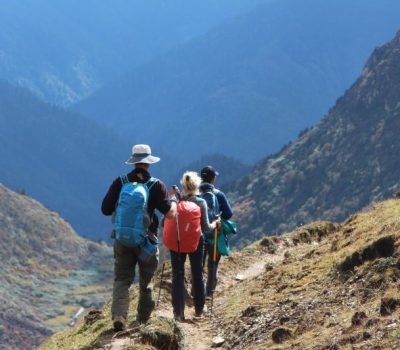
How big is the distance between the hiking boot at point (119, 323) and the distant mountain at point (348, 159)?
159 m

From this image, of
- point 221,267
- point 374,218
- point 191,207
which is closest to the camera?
point 191,207

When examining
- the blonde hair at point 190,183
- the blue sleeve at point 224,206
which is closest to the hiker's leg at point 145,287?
the blonde hair at point 190,183

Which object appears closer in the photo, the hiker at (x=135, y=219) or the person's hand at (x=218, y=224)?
the hiker at (x=135, y=219)

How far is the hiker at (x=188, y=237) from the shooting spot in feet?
43.7

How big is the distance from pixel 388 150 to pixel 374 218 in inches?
6546

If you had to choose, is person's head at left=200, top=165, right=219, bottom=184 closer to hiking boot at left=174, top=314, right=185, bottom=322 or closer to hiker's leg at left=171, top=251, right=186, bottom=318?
hiker's leg at left=171, top=251, right=186, bottom=318

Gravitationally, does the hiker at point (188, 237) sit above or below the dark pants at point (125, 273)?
above

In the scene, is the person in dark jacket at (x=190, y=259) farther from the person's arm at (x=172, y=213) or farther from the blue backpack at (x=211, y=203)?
the person's arm at (x=172, y=213)

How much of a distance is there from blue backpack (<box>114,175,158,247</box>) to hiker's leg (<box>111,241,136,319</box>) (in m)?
0.37

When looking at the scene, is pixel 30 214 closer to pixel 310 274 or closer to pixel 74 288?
pixel 74 288

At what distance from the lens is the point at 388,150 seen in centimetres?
17812

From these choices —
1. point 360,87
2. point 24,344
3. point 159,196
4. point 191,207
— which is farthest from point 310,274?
point 360,87

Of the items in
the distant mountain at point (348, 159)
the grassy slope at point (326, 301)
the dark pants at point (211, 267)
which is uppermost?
the distant mountain at point (348, 159)

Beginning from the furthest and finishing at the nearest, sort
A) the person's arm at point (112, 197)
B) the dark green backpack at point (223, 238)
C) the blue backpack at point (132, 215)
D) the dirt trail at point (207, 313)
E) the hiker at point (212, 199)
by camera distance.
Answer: the dark green backpack at point (223, 238), the hiker at point (212, 199), the dirt trail at point (207, 313), the person's arm at point (112, 197), the blue backpack at point (132, 215)
